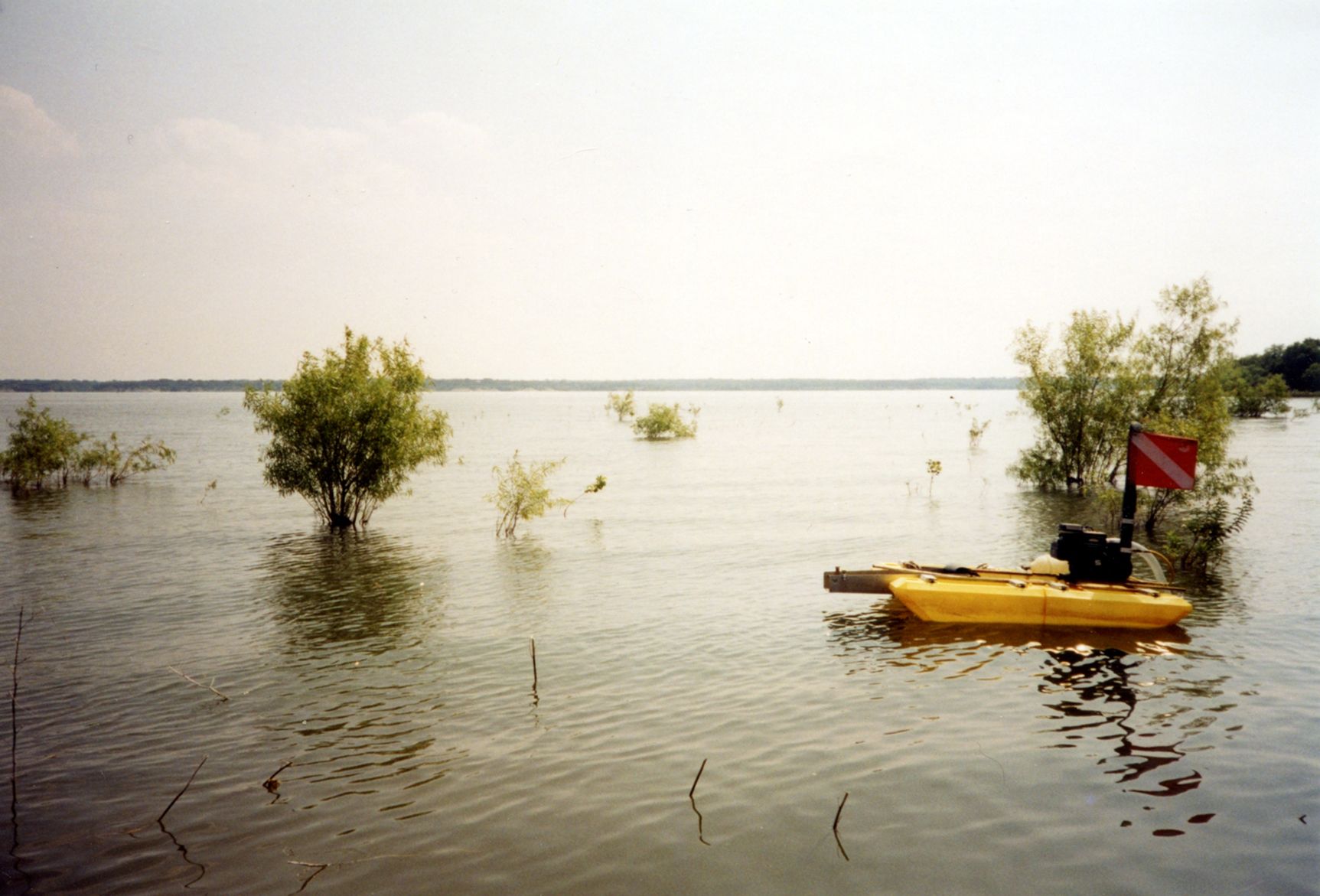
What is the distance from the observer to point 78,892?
22.3 feet

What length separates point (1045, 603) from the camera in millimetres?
13914

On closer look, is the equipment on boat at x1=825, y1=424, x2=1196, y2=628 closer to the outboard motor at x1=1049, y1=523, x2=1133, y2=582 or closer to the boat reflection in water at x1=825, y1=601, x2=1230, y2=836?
the outboard motor at x1=1049, y1=523, x2=1133, y2=582

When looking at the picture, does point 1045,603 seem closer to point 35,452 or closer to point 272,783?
point 272,783

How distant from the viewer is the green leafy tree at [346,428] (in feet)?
90.1

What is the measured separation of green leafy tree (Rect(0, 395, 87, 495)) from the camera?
3969 centimetres

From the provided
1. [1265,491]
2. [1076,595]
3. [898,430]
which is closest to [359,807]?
[1076,595]

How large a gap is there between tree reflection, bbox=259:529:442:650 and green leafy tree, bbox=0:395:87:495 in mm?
23131

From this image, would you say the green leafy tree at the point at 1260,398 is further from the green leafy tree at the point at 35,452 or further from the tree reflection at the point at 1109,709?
the green leafy tree at the point at 35,452

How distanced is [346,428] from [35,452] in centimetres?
2441

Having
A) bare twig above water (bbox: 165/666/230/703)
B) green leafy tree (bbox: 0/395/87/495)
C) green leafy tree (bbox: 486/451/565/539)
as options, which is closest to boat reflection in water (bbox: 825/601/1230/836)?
bare twig above water (bbox: 165/666/230/703)

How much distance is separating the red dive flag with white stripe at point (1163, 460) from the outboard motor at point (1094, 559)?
175 centimetres

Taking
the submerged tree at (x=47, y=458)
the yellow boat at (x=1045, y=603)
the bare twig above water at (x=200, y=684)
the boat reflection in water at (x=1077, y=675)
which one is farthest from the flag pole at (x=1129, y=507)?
the submerged tree at (x=47, y=458)

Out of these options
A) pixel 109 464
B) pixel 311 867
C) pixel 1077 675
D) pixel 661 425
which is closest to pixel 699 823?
pixel 311 867

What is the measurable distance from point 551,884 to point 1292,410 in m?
133
